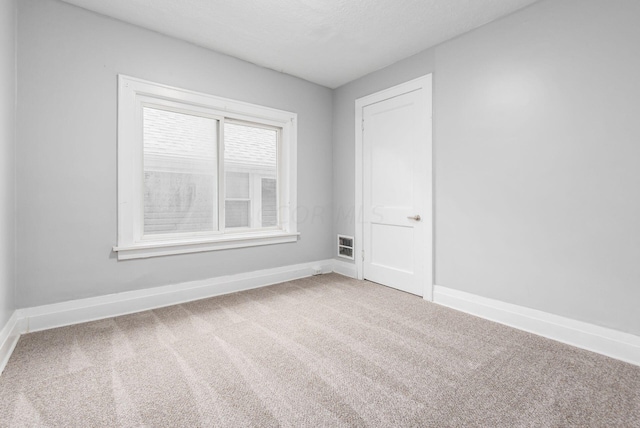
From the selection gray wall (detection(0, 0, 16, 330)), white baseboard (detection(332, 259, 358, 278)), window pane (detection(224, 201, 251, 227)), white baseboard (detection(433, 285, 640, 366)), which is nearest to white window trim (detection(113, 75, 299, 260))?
window pane (detection(224, 201, 251, 227))

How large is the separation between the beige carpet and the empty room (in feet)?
0.05

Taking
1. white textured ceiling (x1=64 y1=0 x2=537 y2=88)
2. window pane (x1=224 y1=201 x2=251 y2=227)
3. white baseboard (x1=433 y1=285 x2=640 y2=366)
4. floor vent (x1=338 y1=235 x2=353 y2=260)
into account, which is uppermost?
white textured ceiling (x1=64 y1=0 x2=537 y2=88)

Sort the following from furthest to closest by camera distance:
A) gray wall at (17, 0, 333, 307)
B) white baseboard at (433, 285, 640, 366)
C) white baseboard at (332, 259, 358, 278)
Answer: white baseboard at (332, 259, 358, 278), gray wall at (17, 0, 333, 307), white baseboard at (433, 285, 640, 366)

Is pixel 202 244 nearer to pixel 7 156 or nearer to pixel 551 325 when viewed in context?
pixel 7 156

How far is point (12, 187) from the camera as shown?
2.14m

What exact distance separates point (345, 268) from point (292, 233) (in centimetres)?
90

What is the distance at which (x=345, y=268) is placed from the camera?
13.4 feet

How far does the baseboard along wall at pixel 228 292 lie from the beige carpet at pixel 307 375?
0.10m

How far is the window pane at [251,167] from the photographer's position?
344cm

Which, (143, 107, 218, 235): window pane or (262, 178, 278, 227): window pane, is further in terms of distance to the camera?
(262, 178, 278, 227): window pane

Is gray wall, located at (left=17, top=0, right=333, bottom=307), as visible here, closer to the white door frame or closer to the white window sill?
the white window sill

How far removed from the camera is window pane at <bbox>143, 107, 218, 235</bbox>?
114 inches

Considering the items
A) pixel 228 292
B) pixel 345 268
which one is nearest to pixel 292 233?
pixel 345 268

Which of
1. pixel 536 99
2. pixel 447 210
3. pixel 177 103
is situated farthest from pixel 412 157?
pixel 177 103
